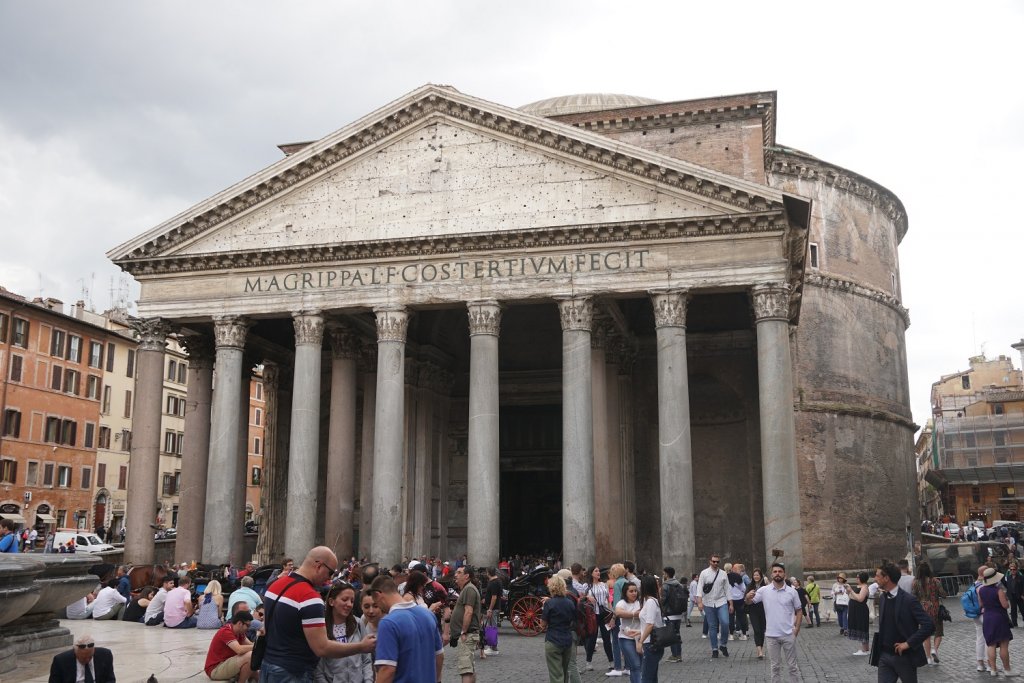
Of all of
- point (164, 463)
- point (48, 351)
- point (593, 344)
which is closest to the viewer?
point (593, 344)

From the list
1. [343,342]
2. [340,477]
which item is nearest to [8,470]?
[343,342]

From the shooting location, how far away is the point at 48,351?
3847 centimetres

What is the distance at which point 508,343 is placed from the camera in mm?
28969

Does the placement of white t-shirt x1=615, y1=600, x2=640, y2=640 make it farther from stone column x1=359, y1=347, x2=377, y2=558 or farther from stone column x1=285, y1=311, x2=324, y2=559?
stone column x1=359, y1=347, x2=377, y2=558

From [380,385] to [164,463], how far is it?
97.9ft

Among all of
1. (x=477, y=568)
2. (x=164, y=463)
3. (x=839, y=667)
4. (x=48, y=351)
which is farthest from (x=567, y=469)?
(x=164, y=463)

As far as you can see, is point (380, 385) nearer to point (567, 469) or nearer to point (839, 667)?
point (567, 469)

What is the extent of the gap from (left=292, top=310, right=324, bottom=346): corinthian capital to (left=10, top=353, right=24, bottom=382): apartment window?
2071cm

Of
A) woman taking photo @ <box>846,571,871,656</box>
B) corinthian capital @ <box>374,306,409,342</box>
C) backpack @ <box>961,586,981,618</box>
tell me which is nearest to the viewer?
backpack @ <box>961,586,981,618</box>

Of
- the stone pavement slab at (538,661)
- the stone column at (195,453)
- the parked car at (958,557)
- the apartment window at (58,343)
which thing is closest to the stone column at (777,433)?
the stone pavement slab at (538,661)

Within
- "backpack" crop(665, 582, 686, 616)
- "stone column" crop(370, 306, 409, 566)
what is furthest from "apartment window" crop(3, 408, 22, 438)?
"backpack" crop(665, 582, 686, 616)

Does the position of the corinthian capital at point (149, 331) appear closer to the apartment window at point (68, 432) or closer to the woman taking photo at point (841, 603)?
the woman taking photo at point (841, 603)

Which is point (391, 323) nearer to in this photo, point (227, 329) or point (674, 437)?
point (227, 329)

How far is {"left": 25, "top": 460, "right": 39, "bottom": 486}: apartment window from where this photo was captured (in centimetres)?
3706
